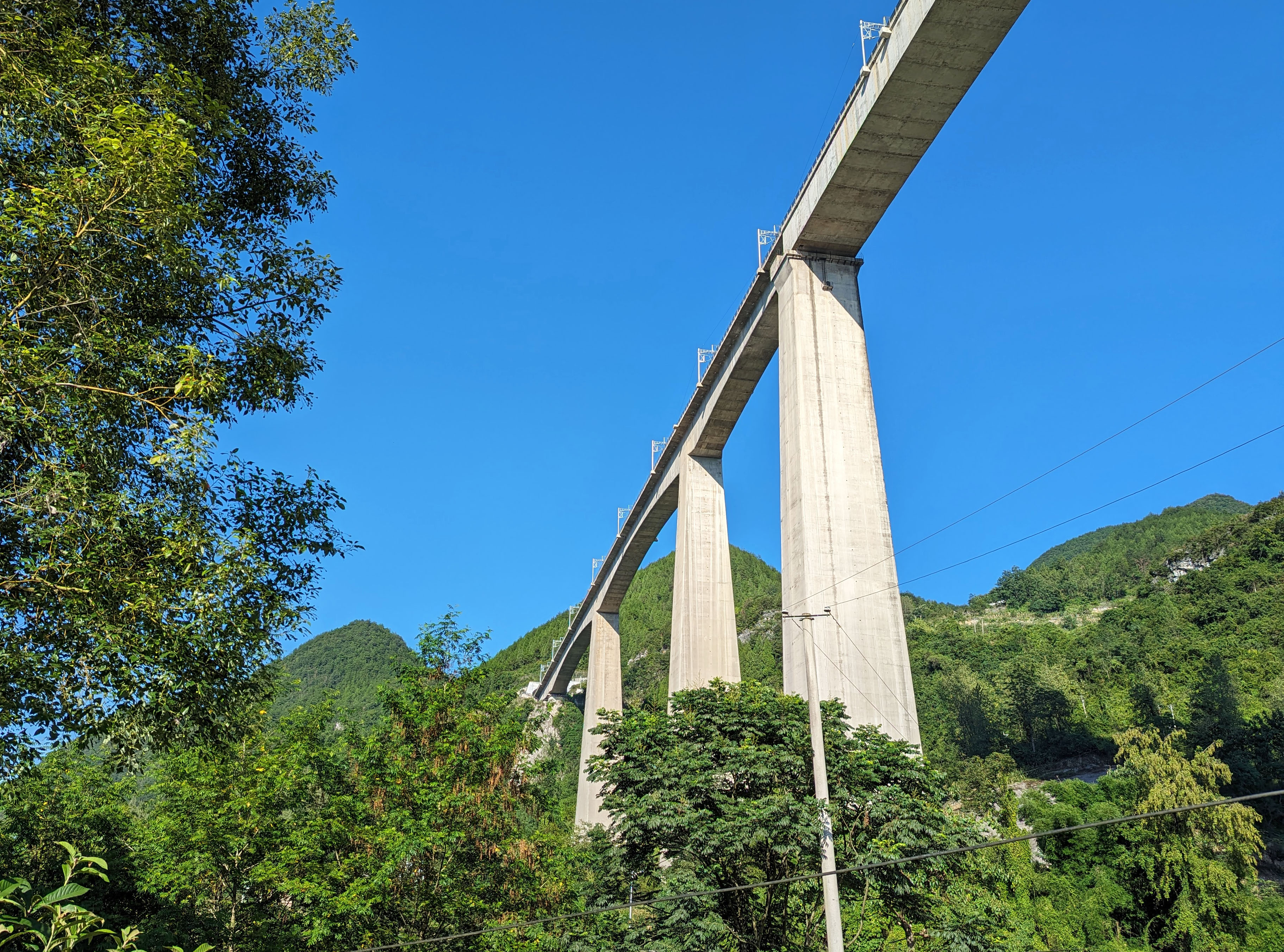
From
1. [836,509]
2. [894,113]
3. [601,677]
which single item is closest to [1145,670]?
[601,677]

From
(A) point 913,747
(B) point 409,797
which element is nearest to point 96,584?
(B) point 409,797

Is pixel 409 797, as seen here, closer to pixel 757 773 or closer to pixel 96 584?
pixel 757 773

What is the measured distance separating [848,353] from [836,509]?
4353 mm

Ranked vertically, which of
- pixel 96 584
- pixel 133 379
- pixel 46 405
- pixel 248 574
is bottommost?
pixel 96 584

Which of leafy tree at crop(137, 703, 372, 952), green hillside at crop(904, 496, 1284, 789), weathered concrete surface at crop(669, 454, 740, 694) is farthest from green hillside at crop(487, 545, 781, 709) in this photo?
leafy tree at crop(137, 703, 372, 952)

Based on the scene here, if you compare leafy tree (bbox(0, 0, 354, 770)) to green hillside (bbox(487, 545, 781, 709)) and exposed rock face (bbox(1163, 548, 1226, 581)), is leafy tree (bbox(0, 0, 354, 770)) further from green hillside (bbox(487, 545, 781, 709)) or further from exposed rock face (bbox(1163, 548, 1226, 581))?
exposed rock face (bbox(1163, 548, 1226, 581))

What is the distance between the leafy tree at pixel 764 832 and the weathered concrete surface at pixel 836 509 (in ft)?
4.69

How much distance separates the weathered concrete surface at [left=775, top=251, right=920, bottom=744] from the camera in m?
18.3

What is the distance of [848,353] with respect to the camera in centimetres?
2170

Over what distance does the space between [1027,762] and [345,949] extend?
212 feet

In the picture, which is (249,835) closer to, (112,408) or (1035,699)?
(112,408)

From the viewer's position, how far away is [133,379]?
7680 millimetres

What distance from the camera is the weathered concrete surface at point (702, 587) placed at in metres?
29.7

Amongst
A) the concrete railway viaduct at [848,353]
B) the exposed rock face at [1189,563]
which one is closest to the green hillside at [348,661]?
the concrete railway viaduct at [848,353]
